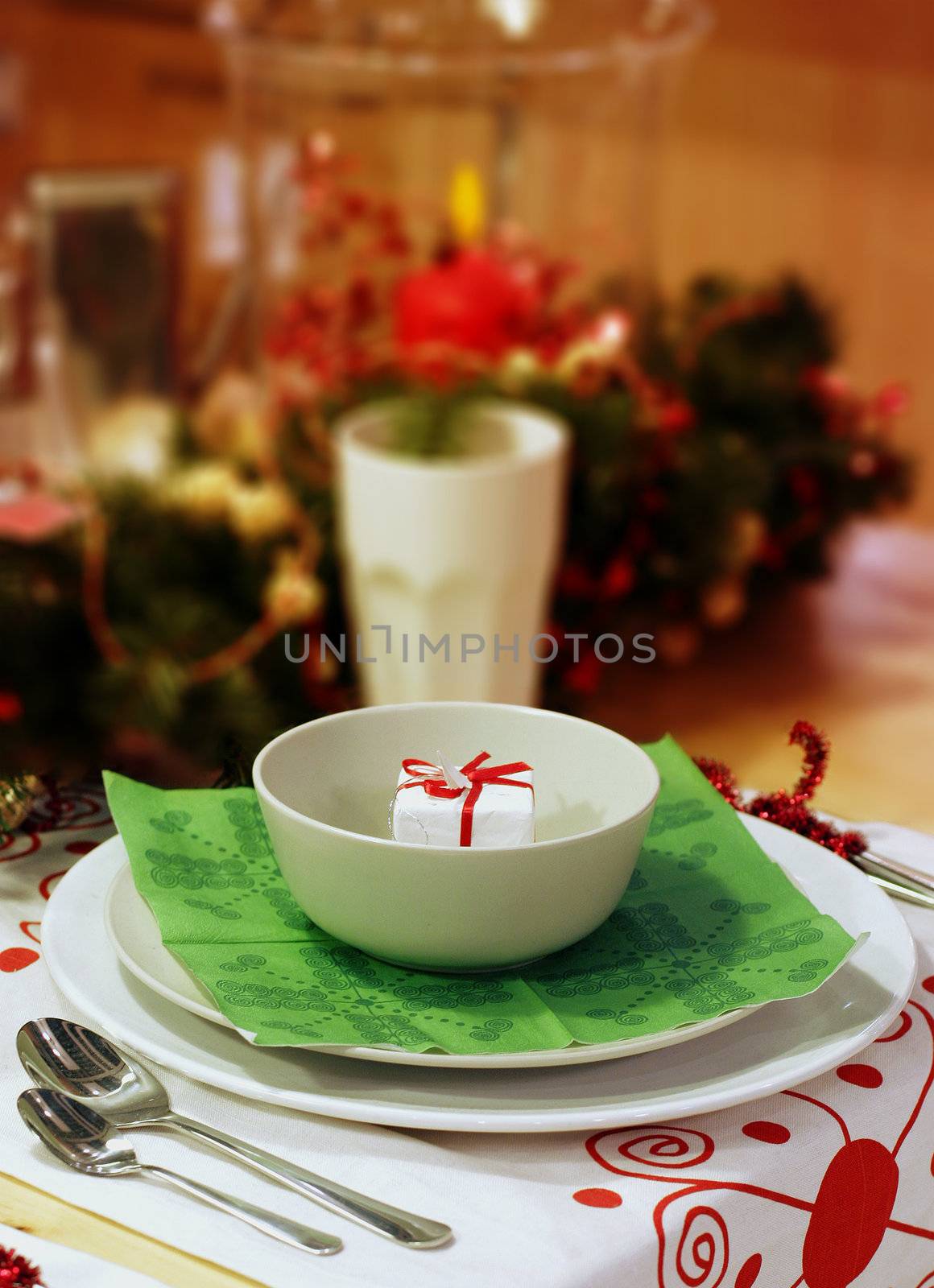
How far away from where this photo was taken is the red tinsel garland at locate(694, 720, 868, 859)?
38cm

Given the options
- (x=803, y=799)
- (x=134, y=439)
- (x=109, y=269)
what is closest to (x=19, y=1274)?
(x=803, y=799)

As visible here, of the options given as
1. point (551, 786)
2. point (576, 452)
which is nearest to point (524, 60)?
point (576, 452)

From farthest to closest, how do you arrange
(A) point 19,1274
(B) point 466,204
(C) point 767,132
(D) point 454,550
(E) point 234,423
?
(C) point 767,132, (B) point 466,204, (E) point 234,423, (D) point 454,550, (A) point 19,1274

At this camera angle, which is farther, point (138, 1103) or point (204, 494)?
point (204, 494)

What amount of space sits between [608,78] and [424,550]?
18.7 inches

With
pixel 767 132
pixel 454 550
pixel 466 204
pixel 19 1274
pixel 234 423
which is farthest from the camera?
pixel 767 132

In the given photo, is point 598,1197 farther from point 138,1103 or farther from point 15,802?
point 15,802

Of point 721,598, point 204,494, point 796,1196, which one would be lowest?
point 721,598

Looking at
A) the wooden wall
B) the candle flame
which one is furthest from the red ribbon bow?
the wooden wall

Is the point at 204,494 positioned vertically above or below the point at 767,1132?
below

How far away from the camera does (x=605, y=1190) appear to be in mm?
258

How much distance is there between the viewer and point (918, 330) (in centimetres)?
174

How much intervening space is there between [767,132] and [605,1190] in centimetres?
168

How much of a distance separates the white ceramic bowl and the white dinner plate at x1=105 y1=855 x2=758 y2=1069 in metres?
0.03
